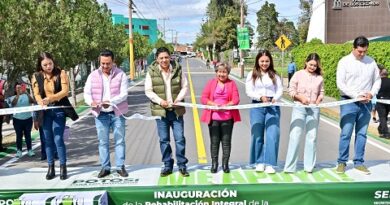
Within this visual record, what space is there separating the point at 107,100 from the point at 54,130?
824 mm

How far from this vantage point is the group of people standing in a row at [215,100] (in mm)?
5488

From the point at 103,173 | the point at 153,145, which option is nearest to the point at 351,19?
the point at 153,145

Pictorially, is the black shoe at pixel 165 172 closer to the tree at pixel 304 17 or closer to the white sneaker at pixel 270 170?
the white sneaker at pixel 270 170

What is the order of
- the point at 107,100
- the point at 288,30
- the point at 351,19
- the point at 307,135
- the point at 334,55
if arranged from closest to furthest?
the point at 107,100
the point at 307,135
the point at 334,55
the point at 351,19
the point at 288,30

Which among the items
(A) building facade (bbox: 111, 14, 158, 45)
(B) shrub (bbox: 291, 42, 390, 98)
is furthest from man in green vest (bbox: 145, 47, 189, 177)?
(A) building facade (bbox: 111, 14, 158, 45)

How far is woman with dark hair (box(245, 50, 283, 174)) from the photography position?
561cm

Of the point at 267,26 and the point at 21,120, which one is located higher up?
the point at 267,26

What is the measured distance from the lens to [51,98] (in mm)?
5480

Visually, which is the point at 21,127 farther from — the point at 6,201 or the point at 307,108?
the point at 307,108

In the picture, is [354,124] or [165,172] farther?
[354,124]

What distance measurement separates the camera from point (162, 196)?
494 centimetres

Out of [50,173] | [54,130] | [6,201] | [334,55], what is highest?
[334,55]

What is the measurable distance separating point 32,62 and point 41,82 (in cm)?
537

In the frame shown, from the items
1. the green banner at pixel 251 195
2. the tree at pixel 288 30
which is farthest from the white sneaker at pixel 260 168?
the tree at pixel 288 30
